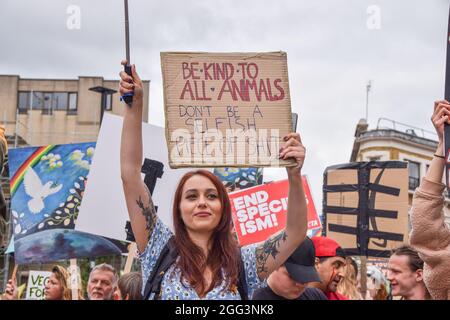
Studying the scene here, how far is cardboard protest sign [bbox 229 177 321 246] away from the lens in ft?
28.7

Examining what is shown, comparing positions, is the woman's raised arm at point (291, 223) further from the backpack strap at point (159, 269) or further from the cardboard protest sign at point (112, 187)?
the cardboard protest sign at point (112, 187)

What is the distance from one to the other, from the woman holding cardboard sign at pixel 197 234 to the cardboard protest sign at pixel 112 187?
11.0 ft

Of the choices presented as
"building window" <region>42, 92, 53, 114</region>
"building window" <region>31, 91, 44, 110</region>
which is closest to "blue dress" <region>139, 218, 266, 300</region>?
"building window" <region>31, 91, 44, 110</region>

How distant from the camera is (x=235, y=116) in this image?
4.32m

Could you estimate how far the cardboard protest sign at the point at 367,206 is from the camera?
9008mm

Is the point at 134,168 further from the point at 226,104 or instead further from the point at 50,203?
the point at 50,203

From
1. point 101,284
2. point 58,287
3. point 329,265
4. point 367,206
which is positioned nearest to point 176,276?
point 329,265

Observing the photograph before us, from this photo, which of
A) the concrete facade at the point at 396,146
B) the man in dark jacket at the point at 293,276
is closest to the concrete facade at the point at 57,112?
the concrete facade at the point at 396,146

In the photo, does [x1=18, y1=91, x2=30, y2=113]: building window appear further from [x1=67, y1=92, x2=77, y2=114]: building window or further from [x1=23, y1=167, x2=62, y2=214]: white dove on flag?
[x1=23, y1=167, x2=62, y2=214]: white dove on flag

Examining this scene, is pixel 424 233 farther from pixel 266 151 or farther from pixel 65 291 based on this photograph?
pixel 65 291

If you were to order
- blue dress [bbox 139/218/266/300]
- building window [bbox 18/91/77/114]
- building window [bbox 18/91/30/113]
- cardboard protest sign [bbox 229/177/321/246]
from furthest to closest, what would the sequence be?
building window [bbox 18/91/77/114] → building window [bbox 18/91/30/113] → cardboard protest sign [bbox 229/177/321/246] → blue dress [bbox 139/218/266/300]

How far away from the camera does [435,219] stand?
4.17m

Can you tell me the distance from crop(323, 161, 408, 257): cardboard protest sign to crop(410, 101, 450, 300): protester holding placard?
459 cm

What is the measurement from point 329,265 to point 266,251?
222 centimetres
